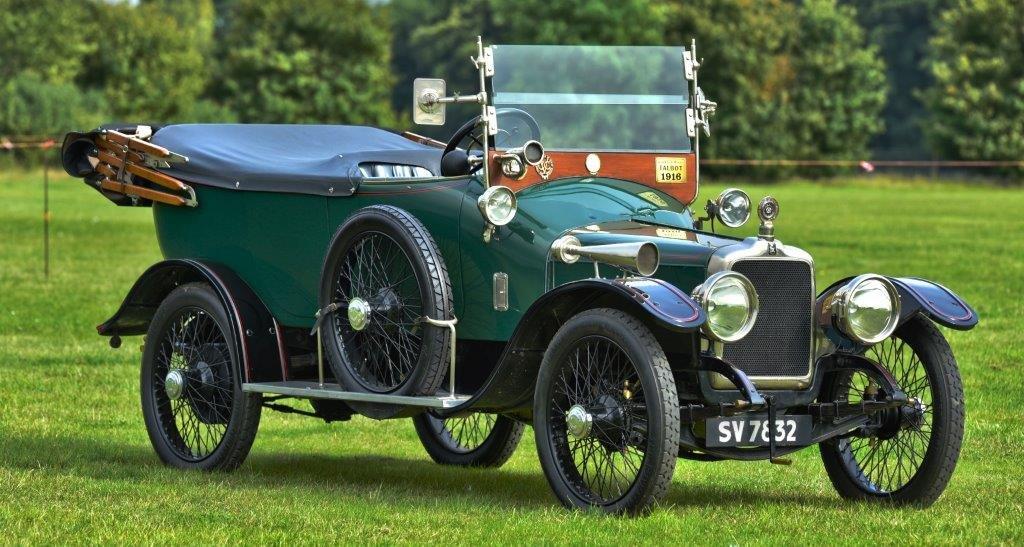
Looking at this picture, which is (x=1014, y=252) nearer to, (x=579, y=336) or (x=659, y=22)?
(x=579, y=336)

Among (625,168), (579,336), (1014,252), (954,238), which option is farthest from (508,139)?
(954,238)

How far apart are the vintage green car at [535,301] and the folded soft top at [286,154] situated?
0.8 inches

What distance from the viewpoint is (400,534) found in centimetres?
703

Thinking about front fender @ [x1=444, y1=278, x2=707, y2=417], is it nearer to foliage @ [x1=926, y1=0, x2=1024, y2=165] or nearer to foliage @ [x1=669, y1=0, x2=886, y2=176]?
foliage @ [x1=926, y1=0, x2=1024, y2=165]

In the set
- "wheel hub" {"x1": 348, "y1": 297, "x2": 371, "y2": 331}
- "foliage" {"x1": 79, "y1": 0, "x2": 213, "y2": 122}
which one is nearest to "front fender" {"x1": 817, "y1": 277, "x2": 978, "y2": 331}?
"wheel hub" {"x1": 348, "y1": 297, "x2": 371, "y2": 331}

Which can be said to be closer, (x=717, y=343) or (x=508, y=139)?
(x=717, y=343)

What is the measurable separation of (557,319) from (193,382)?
2.58 metres

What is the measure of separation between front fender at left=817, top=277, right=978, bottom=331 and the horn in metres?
0.85

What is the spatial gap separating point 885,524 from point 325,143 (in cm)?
443

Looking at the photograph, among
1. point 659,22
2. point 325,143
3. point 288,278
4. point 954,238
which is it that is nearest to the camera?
point 288,278

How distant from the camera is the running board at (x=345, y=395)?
8062 mm

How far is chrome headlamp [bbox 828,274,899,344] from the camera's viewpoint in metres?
7.62

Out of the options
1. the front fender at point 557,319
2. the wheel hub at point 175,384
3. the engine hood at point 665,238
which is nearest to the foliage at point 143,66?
the wheel hub at point 175,384

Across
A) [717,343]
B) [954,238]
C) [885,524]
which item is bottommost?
[954,238]
